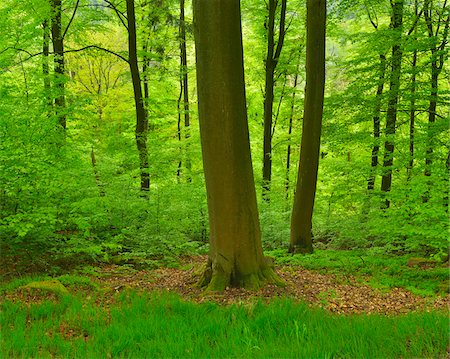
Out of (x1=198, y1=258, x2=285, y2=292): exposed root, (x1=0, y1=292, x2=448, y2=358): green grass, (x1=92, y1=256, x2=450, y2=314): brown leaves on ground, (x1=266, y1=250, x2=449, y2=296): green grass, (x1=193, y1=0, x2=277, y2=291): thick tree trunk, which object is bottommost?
(x1=266, y1=250, x2=449, y2=296): green grass

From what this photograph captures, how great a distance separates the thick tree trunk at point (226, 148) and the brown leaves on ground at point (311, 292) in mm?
269

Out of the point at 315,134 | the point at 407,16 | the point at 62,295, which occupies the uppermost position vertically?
the point at 407,16

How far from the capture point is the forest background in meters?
6.45

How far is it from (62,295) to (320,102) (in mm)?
6850

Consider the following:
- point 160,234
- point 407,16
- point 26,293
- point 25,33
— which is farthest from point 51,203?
point 407,16

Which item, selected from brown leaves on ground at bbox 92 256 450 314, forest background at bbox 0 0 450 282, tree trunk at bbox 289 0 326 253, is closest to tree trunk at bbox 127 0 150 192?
forest background at bbox 0 0 450 282

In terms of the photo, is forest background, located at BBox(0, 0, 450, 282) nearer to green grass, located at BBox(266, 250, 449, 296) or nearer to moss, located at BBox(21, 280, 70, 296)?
green grass, located at BBox(266, 250, 449, 296)

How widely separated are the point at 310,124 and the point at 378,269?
11.9 ft

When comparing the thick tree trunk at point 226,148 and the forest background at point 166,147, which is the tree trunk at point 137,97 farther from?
the thick tree trunk at point 226,148

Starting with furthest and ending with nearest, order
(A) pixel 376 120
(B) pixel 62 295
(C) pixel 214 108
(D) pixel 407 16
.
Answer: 1. (A) pixel 376 120
2. (D) pixel 407 16
3. (C) pixel 214 108
4. (B) pixel 62 295

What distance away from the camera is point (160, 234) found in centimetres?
906

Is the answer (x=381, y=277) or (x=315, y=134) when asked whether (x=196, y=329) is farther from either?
(x=315, y=134)

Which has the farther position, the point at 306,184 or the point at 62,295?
the point at 306,184

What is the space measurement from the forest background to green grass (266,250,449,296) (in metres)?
0.37
